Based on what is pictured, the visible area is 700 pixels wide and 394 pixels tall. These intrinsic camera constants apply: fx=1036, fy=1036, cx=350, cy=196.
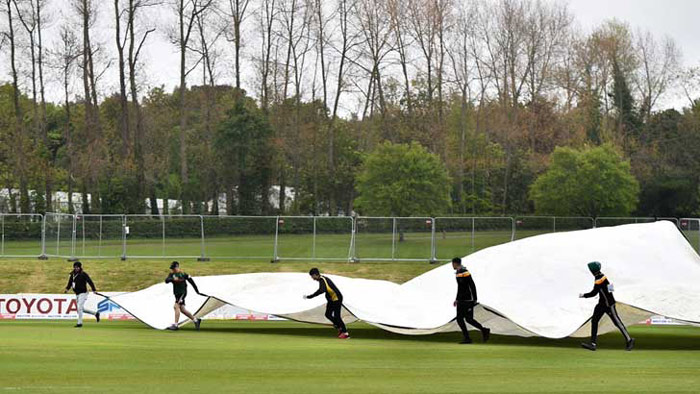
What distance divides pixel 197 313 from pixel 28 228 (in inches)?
884

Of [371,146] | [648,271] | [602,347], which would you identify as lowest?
[602,347]

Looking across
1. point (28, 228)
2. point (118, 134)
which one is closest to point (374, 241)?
point (28, 228)

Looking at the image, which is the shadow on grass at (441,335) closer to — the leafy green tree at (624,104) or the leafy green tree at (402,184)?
the leafy green tree at (402,184)

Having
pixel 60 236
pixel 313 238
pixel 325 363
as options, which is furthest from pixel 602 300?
pixel 60 236

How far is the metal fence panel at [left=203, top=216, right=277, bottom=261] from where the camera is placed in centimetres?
4653

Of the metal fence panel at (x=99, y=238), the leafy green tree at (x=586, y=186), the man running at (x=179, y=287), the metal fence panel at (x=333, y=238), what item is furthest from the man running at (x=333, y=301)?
the leafy green tree at (x=586, y=186)

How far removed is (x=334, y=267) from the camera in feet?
147

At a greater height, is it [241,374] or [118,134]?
[118,134]

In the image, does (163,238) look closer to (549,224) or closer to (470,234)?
(470,234)

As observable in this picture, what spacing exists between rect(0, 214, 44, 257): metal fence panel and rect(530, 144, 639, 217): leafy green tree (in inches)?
1208

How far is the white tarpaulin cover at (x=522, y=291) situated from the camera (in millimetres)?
23062

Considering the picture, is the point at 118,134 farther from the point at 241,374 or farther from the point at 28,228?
the point at 241,374

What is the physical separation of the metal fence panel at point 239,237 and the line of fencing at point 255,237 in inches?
1.8

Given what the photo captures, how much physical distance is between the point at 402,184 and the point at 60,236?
19.6 meters
